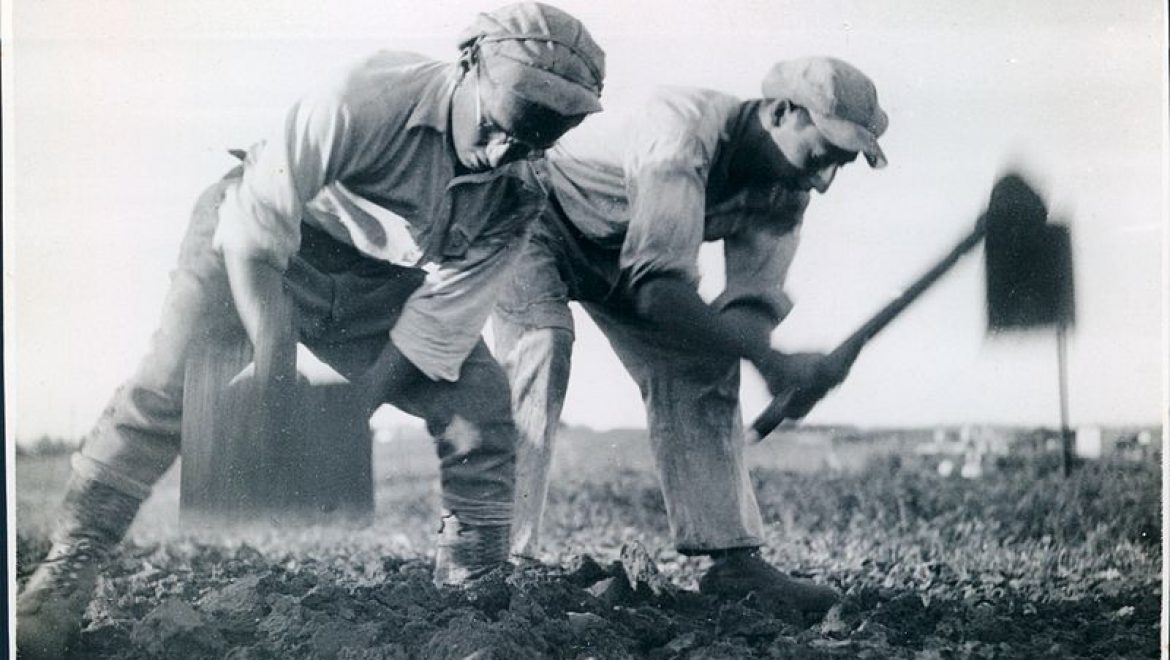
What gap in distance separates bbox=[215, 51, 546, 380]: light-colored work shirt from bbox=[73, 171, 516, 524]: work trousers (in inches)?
1.6

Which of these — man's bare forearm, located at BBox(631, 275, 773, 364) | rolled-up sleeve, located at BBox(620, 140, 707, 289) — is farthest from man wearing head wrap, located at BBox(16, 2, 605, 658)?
man's bare forearm, located at BBox(631, 275, 773, 364)

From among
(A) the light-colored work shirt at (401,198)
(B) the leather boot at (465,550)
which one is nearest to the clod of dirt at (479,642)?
(B) the leather boot at (465,550)

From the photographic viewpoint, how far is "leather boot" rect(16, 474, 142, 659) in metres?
3.42

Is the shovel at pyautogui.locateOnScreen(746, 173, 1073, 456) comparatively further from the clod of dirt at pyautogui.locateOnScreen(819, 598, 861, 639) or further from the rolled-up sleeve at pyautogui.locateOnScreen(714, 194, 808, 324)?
the clod of dirt at pyautogui.locateOnScreen(819, 598, 861, 639)

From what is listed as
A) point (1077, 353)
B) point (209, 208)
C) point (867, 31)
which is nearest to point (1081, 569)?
point (1077, 353)

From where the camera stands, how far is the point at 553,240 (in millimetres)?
3570

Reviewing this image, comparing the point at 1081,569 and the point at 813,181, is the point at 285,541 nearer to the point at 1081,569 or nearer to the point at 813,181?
the point at 813,181

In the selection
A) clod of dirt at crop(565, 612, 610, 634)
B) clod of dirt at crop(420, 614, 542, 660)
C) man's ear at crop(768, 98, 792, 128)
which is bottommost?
clod of dirt at crop(420, 614, 542, 660)

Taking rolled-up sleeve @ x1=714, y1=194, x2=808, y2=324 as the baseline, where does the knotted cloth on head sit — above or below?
above

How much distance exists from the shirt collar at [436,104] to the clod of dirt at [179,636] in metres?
1.25

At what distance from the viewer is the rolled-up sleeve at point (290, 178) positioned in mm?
3336

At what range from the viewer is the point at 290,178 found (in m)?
3.35

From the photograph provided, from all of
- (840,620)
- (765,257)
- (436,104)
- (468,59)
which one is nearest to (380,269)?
(436,104)

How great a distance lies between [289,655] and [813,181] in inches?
66.0
